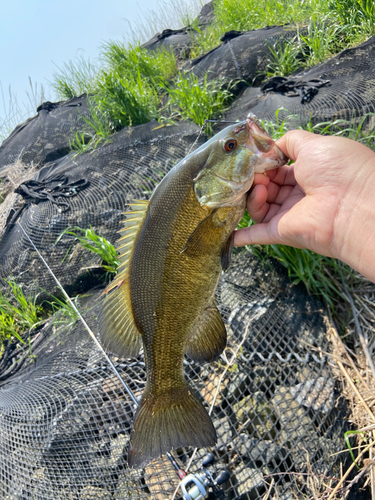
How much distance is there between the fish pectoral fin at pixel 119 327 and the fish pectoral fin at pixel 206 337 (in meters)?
0.32

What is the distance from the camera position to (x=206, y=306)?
1737 millimetres

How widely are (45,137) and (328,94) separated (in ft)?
18.7

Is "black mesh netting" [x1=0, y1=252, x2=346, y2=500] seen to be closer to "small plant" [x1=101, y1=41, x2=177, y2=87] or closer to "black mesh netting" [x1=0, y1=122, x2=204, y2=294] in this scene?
"black mesh netting" [x1=0, y1=122, x2=204, y2=294]

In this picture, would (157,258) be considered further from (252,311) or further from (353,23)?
(353,23)

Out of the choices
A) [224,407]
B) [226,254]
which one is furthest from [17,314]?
[226,254]

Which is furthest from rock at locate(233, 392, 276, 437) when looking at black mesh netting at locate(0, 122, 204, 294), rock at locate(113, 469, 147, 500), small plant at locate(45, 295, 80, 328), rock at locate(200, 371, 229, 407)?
black mesh netting at locate(0, 122, 204, 294)

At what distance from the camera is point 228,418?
6.61 feet

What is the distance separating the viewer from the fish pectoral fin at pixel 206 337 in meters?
1.74

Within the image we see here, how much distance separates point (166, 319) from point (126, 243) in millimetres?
477

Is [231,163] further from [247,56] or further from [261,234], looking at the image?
[247,56]

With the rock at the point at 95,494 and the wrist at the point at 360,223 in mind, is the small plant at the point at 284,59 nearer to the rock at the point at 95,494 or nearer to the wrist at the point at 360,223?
the wrist at the point at 360,223

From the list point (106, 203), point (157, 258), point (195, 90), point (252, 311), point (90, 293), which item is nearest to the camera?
point (157, 258)

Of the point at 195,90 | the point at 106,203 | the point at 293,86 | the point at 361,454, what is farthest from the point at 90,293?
the point at 293,86

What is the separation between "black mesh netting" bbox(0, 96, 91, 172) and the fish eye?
572 centimetres
